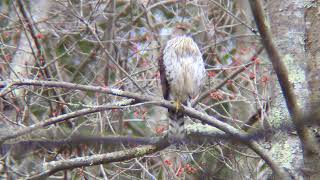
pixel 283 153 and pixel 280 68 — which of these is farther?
pixel 283 153

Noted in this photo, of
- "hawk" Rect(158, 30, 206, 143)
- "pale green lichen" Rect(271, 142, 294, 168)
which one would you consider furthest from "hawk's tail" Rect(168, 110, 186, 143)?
"pale green lichen" Rect(271, 142, 294, 168)

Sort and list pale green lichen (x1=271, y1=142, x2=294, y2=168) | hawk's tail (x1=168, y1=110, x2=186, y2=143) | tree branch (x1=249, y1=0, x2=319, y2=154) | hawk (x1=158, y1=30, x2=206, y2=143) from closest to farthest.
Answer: tree branch (x1=249, y1=0, x2=319, y2=154)
pale green lichen (x1=271, y1=142, x2=294, y2=168)
hawk's tail (x1=168, y1=110, x2=186, y2=143)
hawk (x1=158, y1=30, x2=206, y2=143)

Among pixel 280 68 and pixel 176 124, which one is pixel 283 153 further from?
pixel 176 124

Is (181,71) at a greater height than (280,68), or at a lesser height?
lesser

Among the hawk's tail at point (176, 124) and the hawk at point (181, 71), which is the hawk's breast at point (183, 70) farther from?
the hawk's tail at point (176, 124)

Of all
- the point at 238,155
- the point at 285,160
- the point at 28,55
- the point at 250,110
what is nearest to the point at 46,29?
the point at 28,55

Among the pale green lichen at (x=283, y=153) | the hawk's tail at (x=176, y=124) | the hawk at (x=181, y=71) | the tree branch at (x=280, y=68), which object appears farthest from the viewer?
the hawk at (x=181, y=71)

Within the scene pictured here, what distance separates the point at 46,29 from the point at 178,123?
349 centimetres

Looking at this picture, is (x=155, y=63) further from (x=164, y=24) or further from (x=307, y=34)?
(x=307, y=34)

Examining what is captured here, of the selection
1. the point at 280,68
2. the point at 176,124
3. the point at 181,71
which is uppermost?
the point at 280,68

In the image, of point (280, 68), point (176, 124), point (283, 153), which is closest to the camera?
point (280, 68)

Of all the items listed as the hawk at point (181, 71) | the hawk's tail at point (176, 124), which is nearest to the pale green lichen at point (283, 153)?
the hawk's tail at point (176, 124)

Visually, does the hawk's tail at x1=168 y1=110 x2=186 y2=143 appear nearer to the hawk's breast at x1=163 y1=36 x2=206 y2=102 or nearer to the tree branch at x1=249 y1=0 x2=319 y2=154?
the hawk's breast at x1=163 y1=36 x2=206 y2=102

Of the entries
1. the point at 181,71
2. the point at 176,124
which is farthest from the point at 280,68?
the point at 181,71
